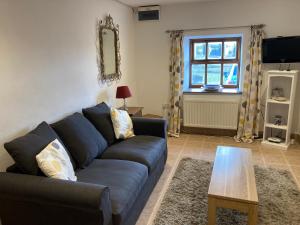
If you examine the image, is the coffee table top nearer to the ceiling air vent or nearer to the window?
the window

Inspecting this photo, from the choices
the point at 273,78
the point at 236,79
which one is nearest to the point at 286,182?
the point at 273,78

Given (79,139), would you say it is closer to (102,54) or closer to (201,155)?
(102,54)

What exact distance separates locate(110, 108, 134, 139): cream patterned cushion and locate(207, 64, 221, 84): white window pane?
225 cm

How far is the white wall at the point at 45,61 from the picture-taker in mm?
2135

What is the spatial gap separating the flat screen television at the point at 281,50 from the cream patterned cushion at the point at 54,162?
136 inches

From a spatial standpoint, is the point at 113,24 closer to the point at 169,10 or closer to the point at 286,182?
the point at 169,10

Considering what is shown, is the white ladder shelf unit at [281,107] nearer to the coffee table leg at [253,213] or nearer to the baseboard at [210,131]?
the baseboard at [210,131]

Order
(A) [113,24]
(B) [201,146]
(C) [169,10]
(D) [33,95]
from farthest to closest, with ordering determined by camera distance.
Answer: (C) [169,10] → (B) [201,146] → (A) [113,24] → (D) [33,95]

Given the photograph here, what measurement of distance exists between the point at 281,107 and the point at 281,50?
968mm

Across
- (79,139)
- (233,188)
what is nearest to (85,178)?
(79,139)

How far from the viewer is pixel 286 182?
2916 millimetres

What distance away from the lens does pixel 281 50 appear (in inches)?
Answer: 153

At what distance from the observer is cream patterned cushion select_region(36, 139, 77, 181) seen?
74.8 inches

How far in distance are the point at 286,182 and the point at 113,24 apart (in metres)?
3.25
